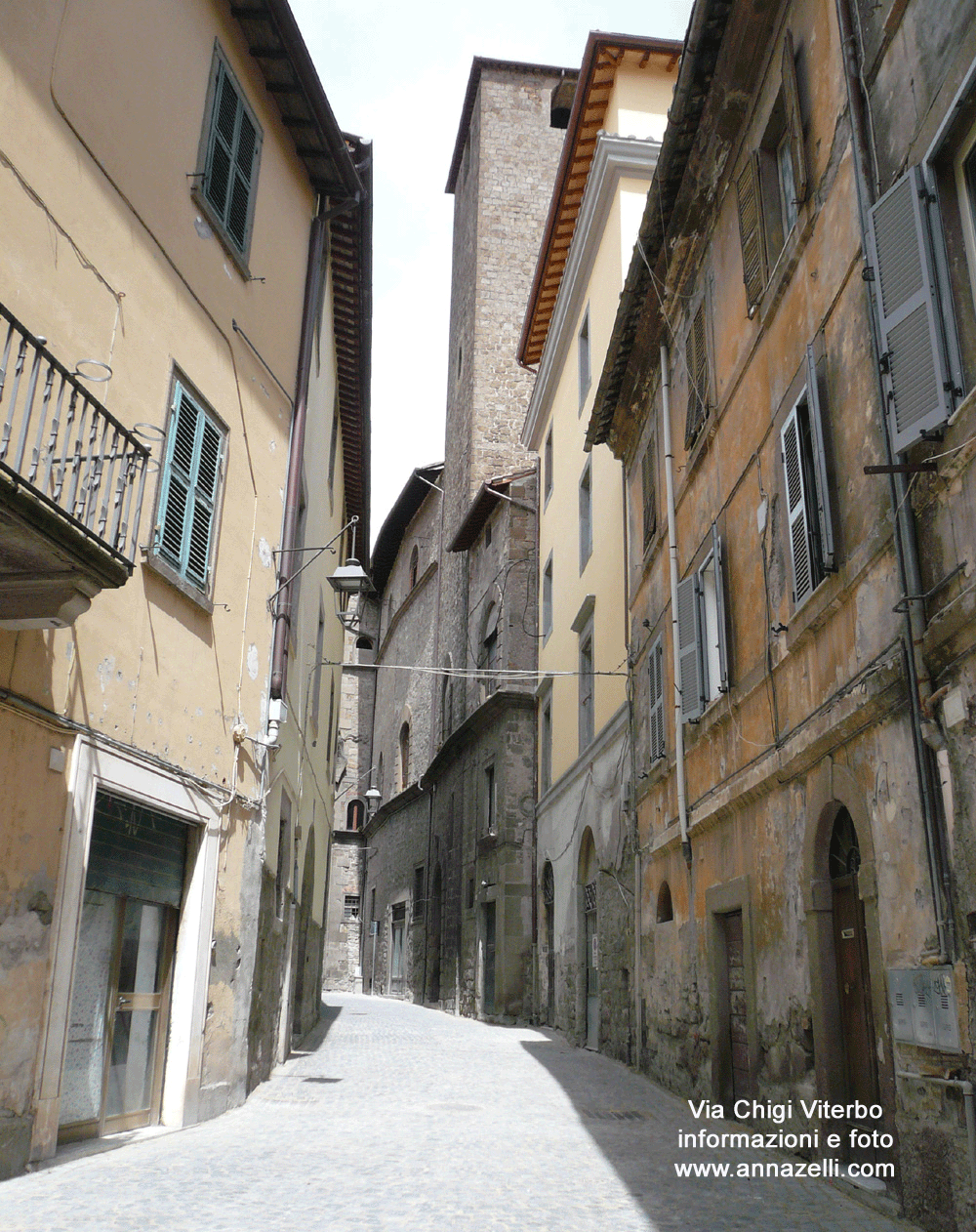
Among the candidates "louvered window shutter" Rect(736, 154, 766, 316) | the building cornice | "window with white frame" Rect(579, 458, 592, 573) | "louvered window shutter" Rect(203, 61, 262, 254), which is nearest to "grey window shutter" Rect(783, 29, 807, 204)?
"louvered window shutter" Rect(736, 154, 766, 316)

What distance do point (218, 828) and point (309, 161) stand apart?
6.43m

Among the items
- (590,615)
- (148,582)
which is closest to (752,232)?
(148,582)

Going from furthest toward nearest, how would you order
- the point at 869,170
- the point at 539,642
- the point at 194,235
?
the point at 539,642
the point at 194,235
the point at 869,170

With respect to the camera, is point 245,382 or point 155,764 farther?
point 245,382

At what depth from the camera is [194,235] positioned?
26.0ft

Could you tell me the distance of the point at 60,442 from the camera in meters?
5.95

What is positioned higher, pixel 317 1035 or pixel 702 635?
pixel 702 635

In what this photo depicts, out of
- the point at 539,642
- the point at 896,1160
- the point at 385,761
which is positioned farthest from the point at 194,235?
the point at 385,761

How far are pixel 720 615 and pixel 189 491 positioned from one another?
13.6ft

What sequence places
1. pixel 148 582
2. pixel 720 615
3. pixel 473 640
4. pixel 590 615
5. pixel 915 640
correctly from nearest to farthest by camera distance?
pixel 915 640 → pixel 148 582 → pixel 720 615 → pixel 590 615 → pixel 473 640

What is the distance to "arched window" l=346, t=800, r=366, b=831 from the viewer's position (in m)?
39.9

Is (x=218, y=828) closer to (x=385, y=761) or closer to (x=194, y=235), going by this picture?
(x=194, y=235)

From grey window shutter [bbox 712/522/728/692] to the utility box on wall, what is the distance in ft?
11.6

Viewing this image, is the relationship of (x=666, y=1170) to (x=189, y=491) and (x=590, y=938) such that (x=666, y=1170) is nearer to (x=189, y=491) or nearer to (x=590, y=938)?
(x=189, y=491)
